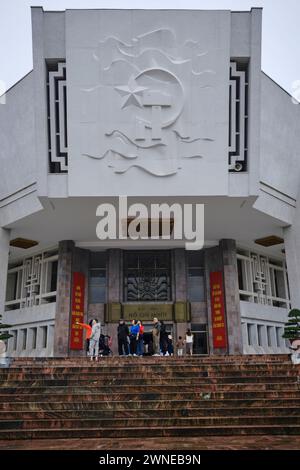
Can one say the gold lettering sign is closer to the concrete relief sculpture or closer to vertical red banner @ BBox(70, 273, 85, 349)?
vertical red banner @ BBox(70, 273, 85, 349)

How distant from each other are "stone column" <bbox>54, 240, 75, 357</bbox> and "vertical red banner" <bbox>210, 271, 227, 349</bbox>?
6.11 m

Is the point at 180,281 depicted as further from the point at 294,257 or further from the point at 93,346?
the point at 93,346

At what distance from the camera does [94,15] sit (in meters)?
16.1

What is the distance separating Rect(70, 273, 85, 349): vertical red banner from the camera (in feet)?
68.3

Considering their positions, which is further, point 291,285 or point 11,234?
point 11,234

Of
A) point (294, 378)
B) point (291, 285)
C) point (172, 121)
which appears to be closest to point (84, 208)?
point (172, 121)

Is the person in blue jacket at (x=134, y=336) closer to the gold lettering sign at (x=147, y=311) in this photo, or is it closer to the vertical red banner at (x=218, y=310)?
the gold lettering sign at (x=147, y=311)

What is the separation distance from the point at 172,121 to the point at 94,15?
421cm

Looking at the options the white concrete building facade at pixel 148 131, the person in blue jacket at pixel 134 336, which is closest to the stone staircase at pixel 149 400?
the person in blue jacket at pixel 134 336

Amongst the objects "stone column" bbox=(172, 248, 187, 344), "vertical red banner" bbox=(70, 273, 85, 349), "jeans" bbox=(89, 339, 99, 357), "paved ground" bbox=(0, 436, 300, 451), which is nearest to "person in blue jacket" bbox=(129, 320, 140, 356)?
"jeans" bbox=(89, 339, 99, 357)

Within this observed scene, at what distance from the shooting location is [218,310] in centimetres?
2127

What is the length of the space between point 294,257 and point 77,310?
30.2 ft

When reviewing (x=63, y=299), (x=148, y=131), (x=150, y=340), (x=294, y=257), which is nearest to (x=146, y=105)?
(x=148, y=131)
